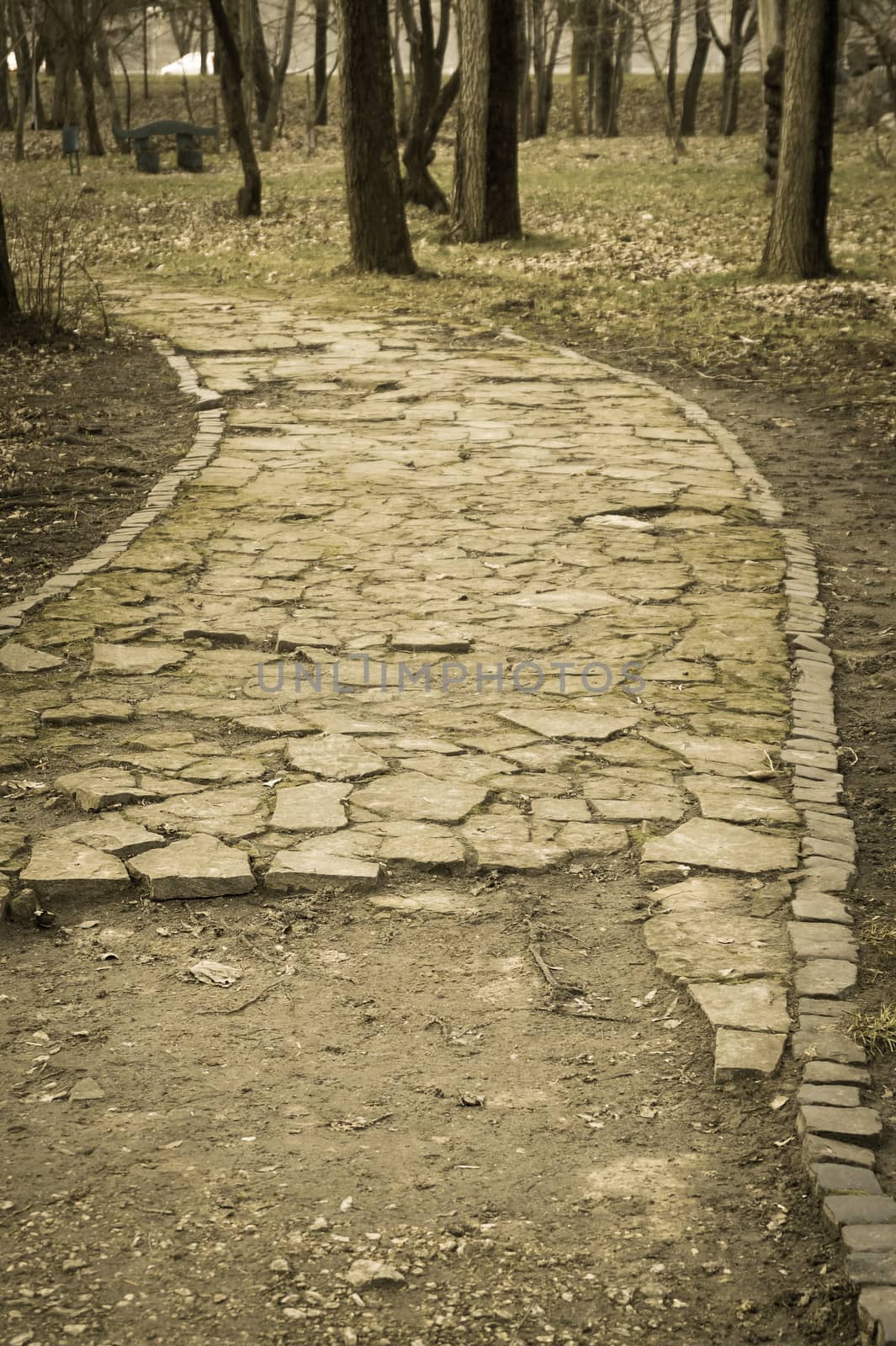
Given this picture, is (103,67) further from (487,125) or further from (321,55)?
(487,125)

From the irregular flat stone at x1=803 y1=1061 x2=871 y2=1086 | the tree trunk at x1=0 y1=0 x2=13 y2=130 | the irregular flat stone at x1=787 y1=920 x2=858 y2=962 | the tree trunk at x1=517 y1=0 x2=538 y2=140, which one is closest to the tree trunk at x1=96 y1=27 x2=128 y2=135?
the tree trunk at x1=0 y1=0 x2=13 y2=130

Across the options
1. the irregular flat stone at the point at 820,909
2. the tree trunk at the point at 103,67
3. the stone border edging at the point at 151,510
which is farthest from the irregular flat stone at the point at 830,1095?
the tree trunk at the point at 103,67

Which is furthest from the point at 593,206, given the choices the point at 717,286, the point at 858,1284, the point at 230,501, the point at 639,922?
the point at 858,1284

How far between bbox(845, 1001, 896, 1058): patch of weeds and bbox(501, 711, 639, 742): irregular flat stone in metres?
1.64

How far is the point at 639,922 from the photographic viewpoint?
11.8ft

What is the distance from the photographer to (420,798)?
4.20 meters

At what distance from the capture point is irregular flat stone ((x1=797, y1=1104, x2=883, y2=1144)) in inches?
108

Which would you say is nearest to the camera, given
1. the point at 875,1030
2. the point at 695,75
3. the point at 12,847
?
the point at 875,1030

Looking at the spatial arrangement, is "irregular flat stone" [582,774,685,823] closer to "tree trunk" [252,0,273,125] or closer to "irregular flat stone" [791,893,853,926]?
"irregular flat stone" [791,893,853,926]

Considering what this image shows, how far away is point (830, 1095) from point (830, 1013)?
308 millimetres

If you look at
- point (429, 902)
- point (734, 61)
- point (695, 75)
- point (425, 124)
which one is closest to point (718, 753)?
point (429, 902)

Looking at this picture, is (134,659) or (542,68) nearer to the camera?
(134,659)

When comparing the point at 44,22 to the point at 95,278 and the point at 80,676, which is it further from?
the point at 80,676

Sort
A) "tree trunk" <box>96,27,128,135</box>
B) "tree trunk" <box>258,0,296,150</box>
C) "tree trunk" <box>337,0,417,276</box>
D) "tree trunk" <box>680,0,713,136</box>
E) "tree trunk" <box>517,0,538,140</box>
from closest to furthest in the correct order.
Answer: "tree trunk" <box>337,0,417,276</box> < "tree trunk" <box>258,0,296,150</box> < "tree trunk" <box>680,0,713,136</box> < "tree trunk" <box>517,0,538,140</box> < "tree trunk" <box>96,27,128,135</box>
